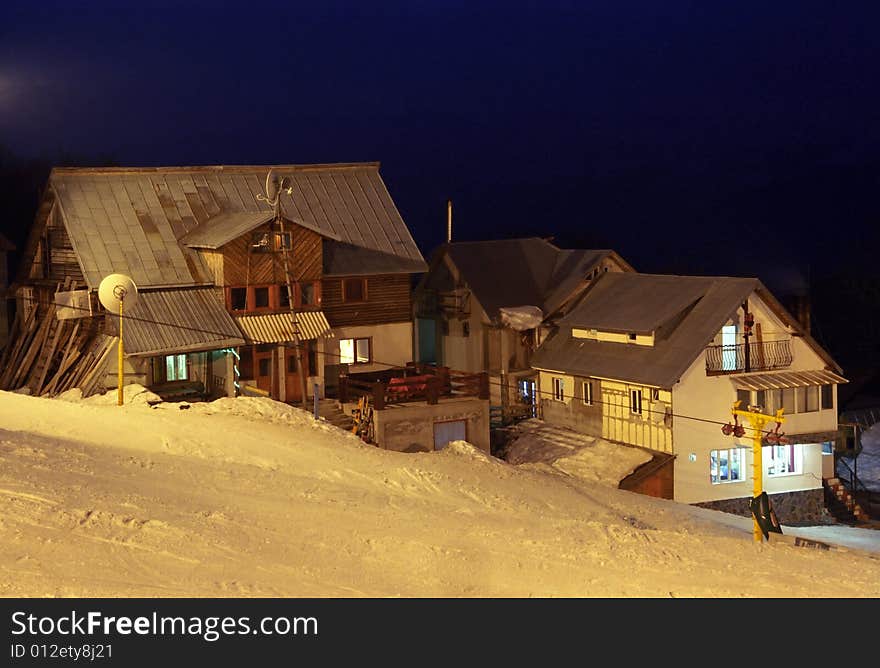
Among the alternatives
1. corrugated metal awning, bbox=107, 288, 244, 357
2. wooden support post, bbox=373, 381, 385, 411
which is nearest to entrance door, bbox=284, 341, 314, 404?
corrugated metal awning, bbox=107, 288, 244, 357

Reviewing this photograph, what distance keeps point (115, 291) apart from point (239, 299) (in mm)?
6581

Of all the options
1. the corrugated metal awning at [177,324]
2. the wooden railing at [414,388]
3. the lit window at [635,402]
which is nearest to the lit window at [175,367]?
the corrugated metal awning at [177,324]

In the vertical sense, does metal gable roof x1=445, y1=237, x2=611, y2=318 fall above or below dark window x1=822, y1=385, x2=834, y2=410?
above

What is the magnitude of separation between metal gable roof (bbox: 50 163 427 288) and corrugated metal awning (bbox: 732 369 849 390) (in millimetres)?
11228

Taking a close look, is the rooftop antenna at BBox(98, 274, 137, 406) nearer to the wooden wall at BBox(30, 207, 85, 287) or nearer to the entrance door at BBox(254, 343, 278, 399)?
the wooden wall at BBox(30, 207, 85, 287)

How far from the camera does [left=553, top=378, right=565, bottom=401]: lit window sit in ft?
148

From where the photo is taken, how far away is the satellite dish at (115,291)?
33250mm

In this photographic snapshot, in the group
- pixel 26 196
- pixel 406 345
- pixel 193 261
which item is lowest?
pixel 406 345

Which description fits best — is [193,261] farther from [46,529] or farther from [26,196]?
[26,196]

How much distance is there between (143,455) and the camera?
974 inches

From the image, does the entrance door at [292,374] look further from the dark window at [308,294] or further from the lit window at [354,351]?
the lit window at [354,351]

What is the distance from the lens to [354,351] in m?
42.4
